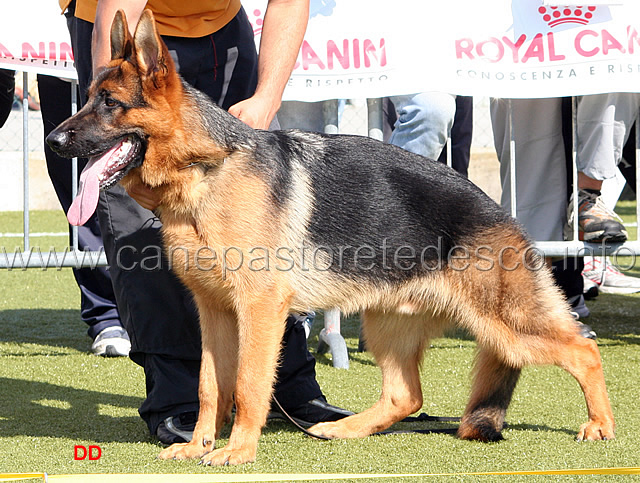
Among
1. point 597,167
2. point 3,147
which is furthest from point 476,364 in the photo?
point 3,147

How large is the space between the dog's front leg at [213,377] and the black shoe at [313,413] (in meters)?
0.45

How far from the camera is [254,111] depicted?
3096 millimetres

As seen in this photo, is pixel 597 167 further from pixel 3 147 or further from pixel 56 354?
pixel 3 147

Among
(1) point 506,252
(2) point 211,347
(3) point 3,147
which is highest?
(1) point 506,252

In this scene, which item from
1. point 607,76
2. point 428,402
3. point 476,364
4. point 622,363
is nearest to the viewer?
point 476,364

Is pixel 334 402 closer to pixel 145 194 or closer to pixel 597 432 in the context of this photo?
pixel 597 432

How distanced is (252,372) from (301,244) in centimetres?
50

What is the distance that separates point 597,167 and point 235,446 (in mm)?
2937

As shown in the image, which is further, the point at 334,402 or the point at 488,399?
the point at 334,402

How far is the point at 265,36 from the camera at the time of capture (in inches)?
129

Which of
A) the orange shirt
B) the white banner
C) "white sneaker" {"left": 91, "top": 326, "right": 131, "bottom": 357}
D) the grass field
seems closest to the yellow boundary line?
the grass field

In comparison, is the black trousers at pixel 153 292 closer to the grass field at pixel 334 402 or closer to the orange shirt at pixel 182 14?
the orange shirt at pixel 182 14

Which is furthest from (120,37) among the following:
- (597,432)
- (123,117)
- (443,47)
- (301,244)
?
(443,47)

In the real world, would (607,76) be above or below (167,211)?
above
